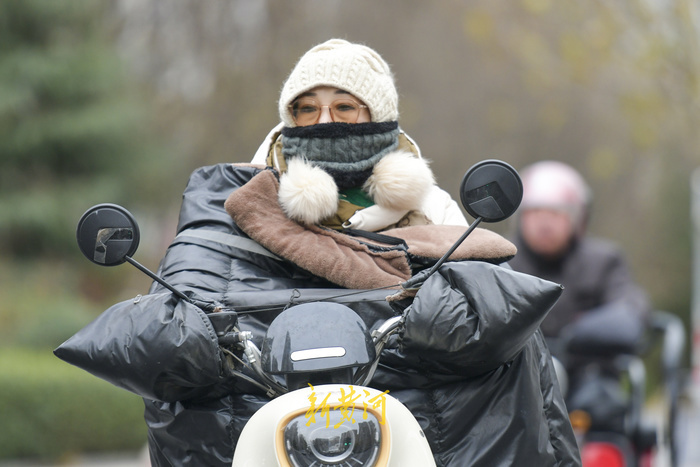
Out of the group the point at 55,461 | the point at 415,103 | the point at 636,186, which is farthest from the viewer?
the point at 636,186

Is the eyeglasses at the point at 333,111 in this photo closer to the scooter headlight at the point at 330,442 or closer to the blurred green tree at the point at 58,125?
the scooter headlight at the point at 330,442

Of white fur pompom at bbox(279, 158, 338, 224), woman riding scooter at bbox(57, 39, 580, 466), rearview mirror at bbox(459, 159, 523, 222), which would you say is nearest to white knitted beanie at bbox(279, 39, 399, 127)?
woman riding scooter at bbox(57, 39, 580, 466)

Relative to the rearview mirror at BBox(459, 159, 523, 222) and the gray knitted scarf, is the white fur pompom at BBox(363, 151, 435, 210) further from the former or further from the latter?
the rearview mirror at BBox(459, 159, 523, 222)

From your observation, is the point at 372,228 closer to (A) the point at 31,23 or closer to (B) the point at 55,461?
(B) the point at 55,461

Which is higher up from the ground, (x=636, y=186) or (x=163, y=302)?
(x=163, y=302)

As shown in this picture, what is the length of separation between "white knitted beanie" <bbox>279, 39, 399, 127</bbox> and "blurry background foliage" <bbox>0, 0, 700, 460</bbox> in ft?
29.5

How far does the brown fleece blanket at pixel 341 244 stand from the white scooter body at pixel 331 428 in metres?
0.67

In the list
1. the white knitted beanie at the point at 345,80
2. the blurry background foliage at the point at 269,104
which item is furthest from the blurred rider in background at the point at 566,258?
the blurry background foliage at the point at 269,104

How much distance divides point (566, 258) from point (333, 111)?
3.29 m

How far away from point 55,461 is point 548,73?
9149mm

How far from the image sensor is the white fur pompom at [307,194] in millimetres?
2959

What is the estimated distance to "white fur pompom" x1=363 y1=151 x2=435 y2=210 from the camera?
10.2ft

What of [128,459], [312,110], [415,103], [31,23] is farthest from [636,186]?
[312,110]

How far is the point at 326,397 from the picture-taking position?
2.20 m
